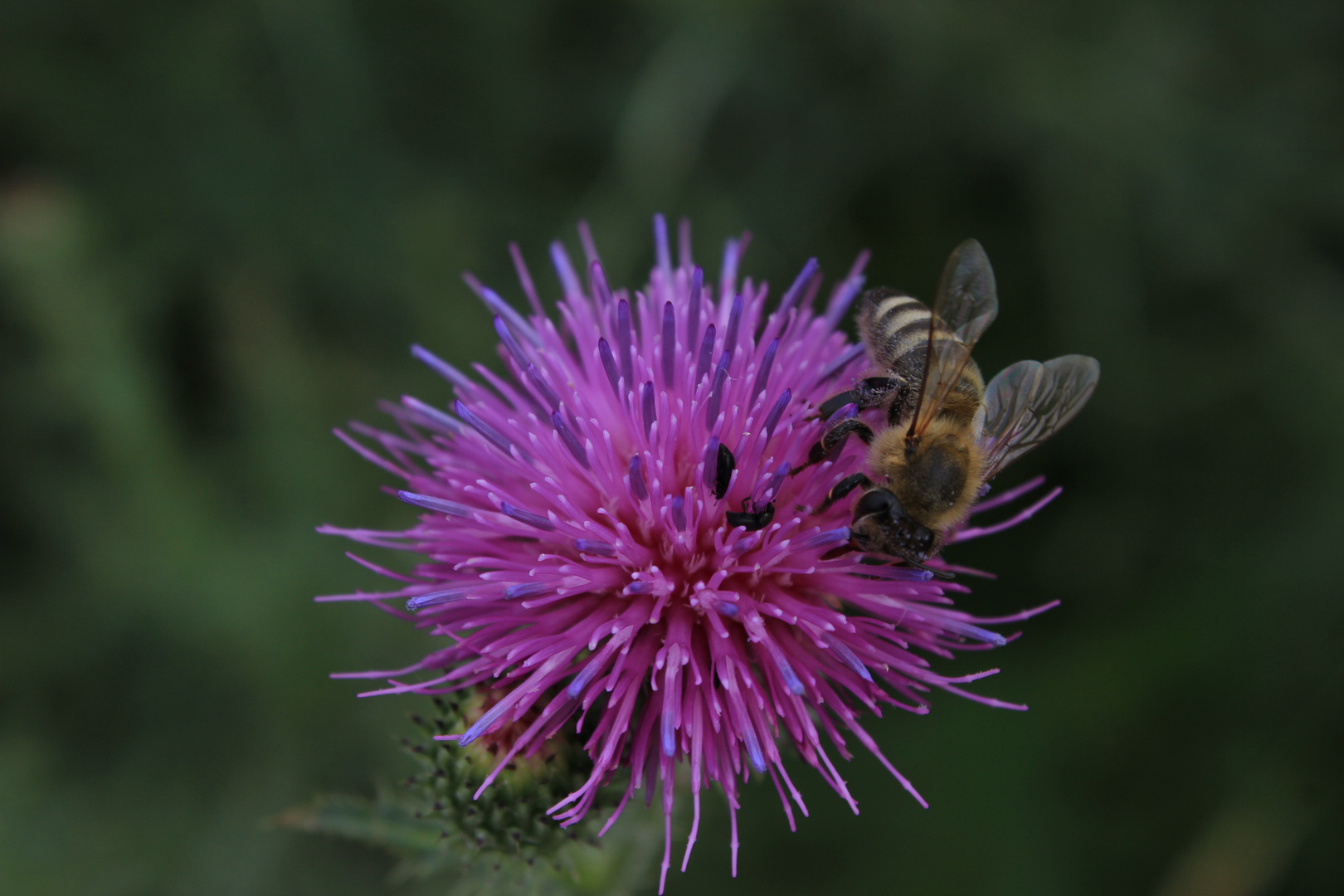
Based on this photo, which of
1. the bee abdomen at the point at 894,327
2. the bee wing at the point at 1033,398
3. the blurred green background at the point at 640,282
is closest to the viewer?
the bee wing at the point at 1033,398

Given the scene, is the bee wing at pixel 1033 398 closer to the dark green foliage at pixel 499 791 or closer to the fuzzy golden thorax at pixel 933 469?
the fuzzy golden thorax at pixel 933 469

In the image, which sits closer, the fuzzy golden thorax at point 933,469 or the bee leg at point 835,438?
the fuzzy golden thorax at point 933,469

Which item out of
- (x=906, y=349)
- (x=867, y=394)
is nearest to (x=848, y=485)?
(x=867, y=394)

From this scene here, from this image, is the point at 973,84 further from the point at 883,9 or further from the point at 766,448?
the point at 766,448

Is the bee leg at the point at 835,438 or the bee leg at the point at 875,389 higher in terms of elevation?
the bee leg at the point at 875,389

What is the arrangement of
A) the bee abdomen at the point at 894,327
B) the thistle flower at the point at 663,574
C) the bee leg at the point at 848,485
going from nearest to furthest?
1. the thistle flower at the point at 663,574
2. the bee leg at the point at 848,485
3. the bee abdomen at the point at 894,327

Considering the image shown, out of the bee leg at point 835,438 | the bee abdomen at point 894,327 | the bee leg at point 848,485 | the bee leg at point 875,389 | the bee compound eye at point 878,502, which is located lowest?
the bee compound eye at point 878,502

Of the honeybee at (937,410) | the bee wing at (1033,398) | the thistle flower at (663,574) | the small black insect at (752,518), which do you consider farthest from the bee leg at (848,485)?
the bee wing at (1033,398)

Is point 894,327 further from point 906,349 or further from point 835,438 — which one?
point 835,438
